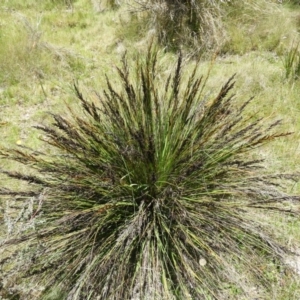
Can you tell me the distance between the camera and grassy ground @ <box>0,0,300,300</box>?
3.92m

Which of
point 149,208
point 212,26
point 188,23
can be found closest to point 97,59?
point 188,23

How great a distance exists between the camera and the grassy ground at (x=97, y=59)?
154 inches

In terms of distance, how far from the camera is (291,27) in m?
5.07

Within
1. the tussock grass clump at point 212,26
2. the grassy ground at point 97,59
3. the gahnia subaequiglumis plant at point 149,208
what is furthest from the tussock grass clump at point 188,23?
the gahnia subaequiglumis plant at point 149,208

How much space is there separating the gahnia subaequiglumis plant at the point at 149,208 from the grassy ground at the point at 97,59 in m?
1.07

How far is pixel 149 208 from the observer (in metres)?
2.32

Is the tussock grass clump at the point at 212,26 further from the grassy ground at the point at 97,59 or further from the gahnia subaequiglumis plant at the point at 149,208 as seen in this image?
the gahnia subaequiglumis plant at the point at 149,208

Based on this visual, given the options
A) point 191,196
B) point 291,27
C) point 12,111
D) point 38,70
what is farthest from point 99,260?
point 291,27

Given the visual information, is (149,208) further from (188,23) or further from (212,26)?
(188,23)

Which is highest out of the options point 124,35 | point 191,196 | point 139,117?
point 139,117

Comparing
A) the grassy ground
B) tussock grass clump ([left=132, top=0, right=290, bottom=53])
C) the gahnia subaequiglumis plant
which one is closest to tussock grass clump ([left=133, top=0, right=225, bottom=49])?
tussock grass clump ([left=132, top=0, right=290, bottom=53])

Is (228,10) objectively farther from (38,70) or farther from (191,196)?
(191,196)

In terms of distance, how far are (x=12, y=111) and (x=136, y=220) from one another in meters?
2.82

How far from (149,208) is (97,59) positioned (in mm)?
3312
